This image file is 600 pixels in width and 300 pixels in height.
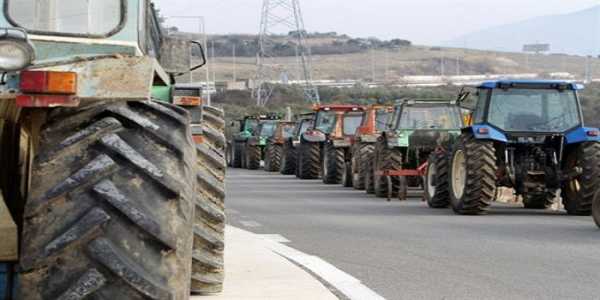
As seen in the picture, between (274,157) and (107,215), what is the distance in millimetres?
44469

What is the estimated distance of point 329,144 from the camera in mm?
36969

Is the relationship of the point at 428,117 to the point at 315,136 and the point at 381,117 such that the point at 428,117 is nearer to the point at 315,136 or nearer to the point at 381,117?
the point at 381,117

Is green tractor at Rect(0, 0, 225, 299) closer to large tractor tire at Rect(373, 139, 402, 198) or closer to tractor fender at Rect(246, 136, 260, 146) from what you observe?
large tractor tire at Rect(373, 139, 402, 198)

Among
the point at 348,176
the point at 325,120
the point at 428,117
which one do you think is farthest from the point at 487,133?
the point at 325,120

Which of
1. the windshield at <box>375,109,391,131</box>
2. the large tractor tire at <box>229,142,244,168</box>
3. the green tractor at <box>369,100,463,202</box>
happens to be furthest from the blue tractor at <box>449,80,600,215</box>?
the large tractor tire at <box>229,142,244,168</box>

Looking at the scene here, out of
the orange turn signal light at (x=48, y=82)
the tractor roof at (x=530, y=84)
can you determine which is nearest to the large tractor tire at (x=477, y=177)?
the tractor roof at (x=530, y=84)

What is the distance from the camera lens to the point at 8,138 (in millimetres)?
6789

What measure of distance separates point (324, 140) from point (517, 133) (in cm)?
1651

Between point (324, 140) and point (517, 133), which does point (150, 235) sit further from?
point (324, 140)

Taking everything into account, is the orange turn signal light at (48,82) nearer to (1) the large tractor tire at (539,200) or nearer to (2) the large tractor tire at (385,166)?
(1) the large tractor tire at (539,200)

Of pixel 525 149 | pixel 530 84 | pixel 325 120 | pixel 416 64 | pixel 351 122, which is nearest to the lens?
pixel 525 149

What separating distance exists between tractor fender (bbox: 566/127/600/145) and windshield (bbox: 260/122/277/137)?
3307 cm

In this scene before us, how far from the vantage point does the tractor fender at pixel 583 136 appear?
22.1 m

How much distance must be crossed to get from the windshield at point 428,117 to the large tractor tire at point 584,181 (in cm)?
605
